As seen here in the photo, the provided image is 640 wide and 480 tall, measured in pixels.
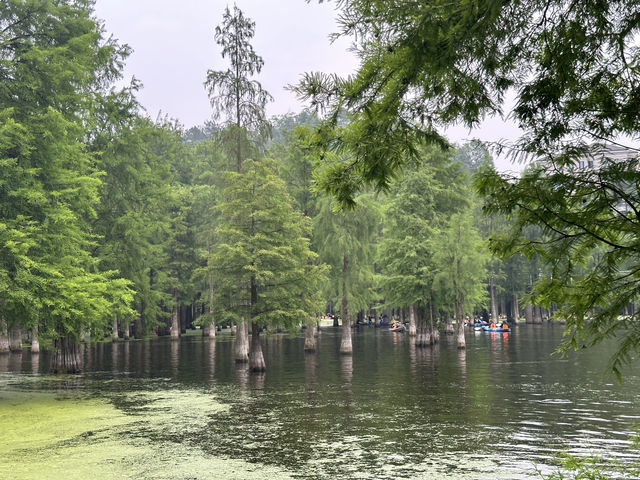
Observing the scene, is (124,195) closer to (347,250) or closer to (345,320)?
(347,250)

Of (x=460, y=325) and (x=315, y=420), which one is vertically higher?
(x=460, y=325)

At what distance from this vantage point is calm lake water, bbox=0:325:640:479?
14141 mm

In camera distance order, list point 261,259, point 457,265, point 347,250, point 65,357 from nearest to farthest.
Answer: point 261,259 < point 65,357 < point 347,250 < point 457,265

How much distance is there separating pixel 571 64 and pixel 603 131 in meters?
0.89

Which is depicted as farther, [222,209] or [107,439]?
[222,209]

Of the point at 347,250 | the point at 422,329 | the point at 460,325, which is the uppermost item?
the point at 347,250

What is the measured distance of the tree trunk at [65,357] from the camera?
3562cm

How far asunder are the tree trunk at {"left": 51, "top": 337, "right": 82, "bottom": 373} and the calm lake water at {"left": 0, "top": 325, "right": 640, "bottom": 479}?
1.50m

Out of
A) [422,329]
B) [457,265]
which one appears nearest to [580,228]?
[457,265]

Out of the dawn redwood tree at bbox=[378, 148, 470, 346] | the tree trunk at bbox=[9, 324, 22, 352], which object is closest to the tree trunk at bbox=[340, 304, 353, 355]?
the dawn redwood tree at bbox=[378, 148, 470, 346]

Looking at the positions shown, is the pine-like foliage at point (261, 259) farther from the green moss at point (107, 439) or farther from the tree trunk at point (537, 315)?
the tree trunk at point (537, 315)

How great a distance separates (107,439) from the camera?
56.2 ft

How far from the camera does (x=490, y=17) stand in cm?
669

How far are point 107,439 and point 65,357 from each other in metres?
20.5
